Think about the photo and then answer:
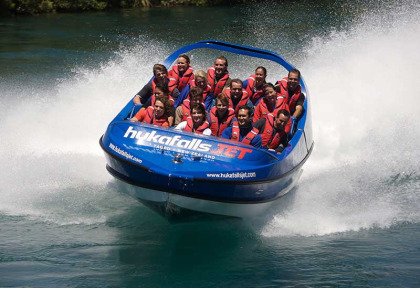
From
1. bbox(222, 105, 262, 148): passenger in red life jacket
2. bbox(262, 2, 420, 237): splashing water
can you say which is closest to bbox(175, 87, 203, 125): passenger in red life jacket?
bbox(222, 105, 262, 148): passenger in red life jacket

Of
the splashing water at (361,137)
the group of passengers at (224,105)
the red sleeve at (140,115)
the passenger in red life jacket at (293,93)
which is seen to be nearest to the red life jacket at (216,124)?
the group of passengers at (224,105)

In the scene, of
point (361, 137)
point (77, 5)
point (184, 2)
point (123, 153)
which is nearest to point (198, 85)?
point (123, 153)

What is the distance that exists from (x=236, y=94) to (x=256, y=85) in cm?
81

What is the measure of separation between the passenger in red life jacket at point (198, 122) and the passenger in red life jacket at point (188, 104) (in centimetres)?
21

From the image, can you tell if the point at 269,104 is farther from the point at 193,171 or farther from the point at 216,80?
the point at 193,171

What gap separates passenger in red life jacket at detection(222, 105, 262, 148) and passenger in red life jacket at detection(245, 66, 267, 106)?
1511 mm

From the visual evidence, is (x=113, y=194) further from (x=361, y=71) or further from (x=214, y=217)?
(x=361, y=71)

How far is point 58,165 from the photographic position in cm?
820

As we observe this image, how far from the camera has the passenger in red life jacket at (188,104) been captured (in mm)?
6945

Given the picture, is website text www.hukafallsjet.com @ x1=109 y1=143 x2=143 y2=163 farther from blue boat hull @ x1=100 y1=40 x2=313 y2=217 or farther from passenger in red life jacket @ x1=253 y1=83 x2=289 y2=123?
passenger in red life jacket @ x1=253 y1=83 x2=289 y2=123

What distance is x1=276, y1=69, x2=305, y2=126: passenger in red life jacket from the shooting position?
7.89m

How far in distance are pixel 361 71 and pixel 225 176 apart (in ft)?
22.0

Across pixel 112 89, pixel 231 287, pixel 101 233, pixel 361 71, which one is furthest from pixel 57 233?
pixel 361 71

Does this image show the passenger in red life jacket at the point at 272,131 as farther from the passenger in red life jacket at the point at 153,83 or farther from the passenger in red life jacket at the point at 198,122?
the passenger in red life jacket at the point at 153,83
